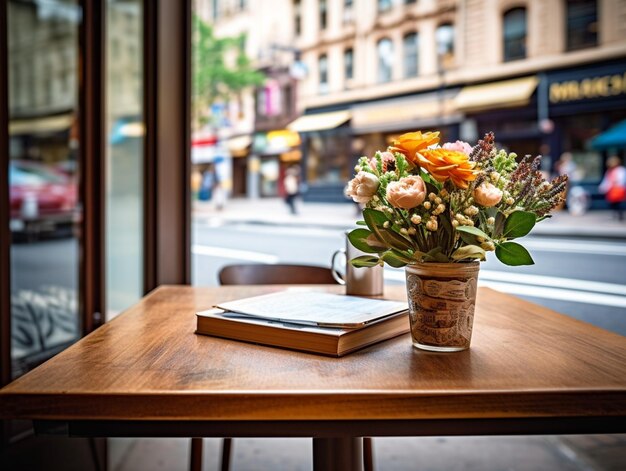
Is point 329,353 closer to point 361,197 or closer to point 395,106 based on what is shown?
point 361,197

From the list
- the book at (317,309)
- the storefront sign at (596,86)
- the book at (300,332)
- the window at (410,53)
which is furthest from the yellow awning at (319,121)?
the book at (300,332)

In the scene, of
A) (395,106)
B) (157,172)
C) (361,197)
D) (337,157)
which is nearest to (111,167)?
(157,172)

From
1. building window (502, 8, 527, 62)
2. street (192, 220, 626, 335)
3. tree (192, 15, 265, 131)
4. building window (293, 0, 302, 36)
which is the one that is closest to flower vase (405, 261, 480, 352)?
street (192, 220, 626, 335)

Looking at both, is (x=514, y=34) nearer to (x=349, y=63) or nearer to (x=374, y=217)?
(x=349, y=63)

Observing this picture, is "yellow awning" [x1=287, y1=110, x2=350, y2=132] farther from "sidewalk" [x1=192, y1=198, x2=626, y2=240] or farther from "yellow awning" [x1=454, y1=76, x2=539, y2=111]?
"yellow awning" [x1=454, y1=76, x2=539, y2=111]

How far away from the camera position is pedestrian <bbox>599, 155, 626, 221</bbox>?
2.12 meters

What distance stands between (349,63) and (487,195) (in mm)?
2055

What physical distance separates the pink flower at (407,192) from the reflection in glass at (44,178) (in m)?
1.59

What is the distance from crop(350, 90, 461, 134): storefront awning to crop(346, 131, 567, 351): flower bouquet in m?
1.69

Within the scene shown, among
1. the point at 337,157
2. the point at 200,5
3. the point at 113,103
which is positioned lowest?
the point at 337,157

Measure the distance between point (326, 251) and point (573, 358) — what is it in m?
2.10

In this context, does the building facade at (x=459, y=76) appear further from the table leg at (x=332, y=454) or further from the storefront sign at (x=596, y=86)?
the table leg at (x=332, y=454)

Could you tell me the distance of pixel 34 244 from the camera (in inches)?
96.1

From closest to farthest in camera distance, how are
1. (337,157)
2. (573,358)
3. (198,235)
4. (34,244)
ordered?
1. (573,358)
2. (34,244)
3. (337,157)
4. (198,235)
